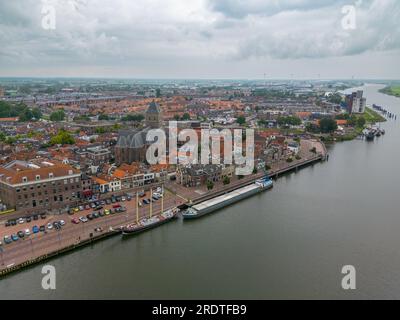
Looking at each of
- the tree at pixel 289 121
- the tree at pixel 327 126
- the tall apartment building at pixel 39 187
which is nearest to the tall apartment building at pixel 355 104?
the tree at pixel 289 121

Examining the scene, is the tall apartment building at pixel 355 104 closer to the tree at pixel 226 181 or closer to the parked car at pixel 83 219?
the tree at pixel 226 181

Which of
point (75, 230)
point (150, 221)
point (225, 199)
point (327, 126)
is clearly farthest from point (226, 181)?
point (327, 126)

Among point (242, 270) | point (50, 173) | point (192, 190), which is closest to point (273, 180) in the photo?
point (192, 190)

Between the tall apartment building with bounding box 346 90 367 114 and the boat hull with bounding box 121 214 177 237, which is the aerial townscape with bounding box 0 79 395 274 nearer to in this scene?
the boat hull with bounding box 121 214 177 237

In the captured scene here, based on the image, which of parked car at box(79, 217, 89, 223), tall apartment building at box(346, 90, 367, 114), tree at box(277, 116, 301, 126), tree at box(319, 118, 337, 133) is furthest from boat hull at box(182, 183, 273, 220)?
tall apartment building at box(346, 90, 367, 114)

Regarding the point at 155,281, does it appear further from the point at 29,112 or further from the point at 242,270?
the point at 29,112

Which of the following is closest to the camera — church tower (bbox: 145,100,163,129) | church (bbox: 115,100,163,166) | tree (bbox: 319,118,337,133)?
church (bbox: 115,100,163,166)
